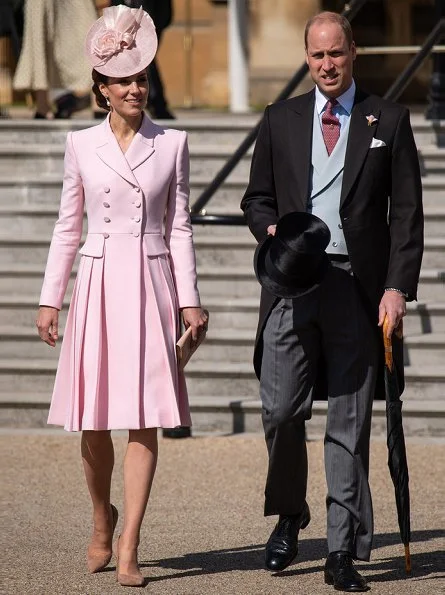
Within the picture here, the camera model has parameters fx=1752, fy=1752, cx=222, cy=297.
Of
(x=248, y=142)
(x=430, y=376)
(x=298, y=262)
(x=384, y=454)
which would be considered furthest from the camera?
(x=248, y=142)

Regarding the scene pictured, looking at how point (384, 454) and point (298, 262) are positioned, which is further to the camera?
point (384, 454)

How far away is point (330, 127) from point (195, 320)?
825mm

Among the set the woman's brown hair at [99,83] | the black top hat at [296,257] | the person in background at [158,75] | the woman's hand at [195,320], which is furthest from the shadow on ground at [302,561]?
the person in background at [158,75]

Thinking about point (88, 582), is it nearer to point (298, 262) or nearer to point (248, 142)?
point (298, 262)

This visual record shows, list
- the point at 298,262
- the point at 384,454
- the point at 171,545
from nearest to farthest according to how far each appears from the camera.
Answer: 1. the point at 298,262
2. the point at 171,545
3. the point at 384,454

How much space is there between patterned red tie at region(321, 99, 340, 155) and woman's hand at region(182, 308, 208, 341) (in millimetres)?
742

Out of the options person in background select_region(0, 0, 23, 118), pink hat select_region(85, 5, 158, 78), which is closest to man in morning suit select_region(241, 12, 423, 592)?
pink hat select_region(85, 5, 158, 78)

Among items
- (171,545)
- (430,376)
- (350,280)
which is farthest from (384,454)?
(350,280)

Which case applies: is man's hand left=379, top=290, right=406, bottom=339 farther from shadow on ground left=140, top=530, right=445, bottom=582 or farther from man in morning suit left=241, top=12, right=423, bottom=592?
shadow on ground left=140, top=530, right=445, bottom=582

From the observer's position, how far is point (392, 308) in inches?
234

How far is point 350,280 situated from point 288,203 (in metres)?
0.34

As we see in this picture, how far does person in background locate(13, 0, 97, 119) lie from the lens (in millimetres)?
12453

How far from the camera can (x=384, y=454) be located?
8.49 meters

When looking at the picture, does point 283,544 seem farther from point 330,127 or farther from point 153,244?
point 330,127
